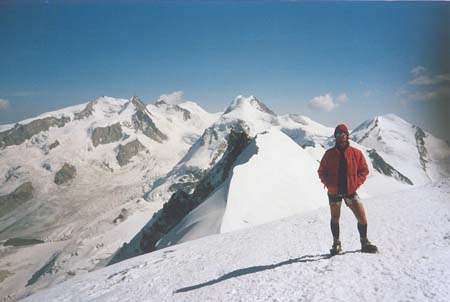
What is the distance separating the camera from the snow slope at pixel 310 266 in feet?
18.6

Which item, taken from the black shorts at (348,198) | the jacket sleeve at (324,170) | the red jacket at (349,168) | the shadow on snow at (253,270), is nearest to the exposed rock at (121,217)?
the shadow on snow at (253,270)

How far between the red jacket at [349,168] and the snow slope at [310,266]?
1610 millimetres

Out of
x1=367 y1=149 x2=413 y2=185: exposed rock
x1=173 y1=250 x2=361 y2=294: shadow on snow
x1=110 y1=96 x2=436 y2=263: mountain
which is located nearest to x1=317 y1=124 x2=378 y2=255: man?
x1=173 y1=250 x2=361 y2=294: shadow on snow

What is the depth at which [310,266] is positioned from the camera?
7.05 metres

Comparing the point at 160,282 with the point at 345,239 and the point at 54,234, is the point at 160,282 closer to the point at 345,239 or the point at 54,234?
the point at 345,239

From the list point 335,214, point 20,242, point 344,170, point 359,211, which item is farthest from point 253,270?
point 20,242

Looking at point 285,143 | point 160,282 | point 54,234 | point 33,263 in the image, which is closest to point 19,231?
point 54,234

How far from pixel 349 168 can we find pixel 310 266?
92.2 inches

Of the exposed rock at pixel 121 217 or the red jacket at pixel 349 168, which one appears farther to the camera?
the exposed rock at pixel 121 217

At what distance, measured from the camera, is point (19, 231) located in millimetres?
171500

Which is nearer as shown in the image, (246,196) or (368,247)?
(368,247)

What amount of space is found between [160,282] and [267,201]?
22.0 meters

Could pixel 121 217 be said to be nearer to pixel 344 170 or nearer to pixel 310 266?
pixel 310 266

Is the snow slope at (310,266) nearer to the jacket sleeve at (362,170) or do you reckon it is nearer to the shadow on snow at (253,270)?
the shadow on snow at (253,270)
